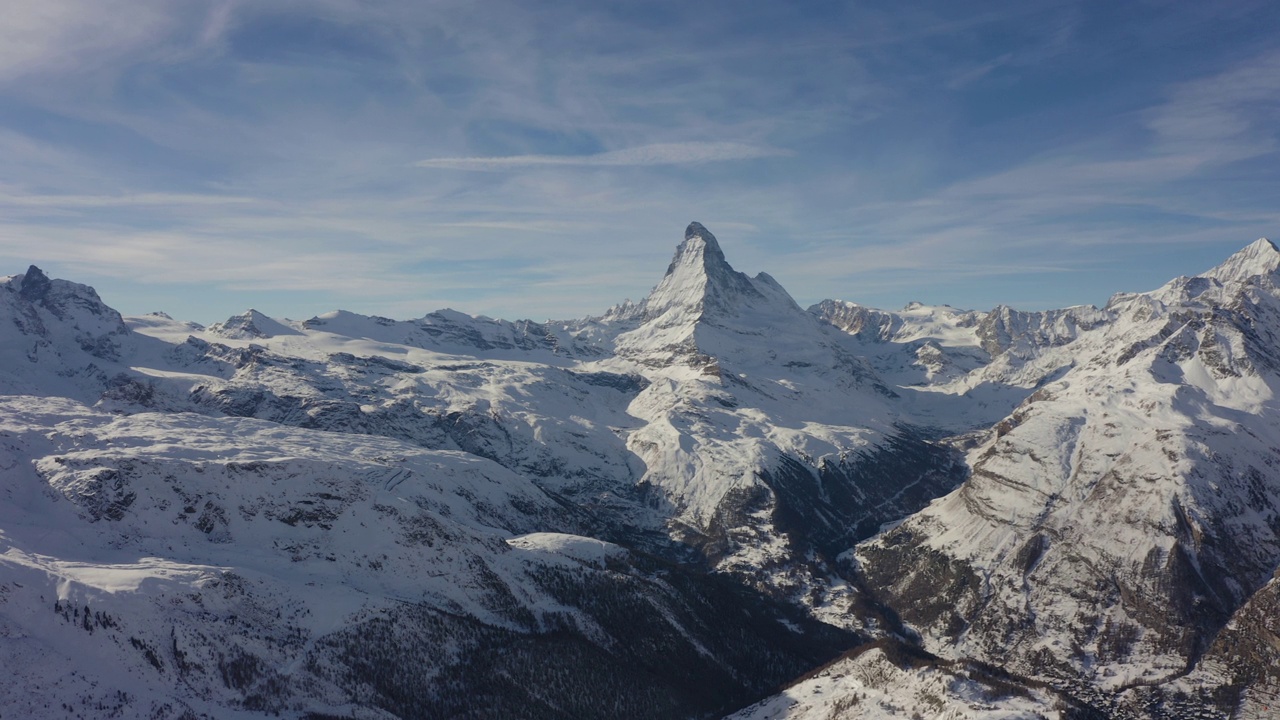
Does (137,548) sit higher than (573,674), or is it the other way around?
(137,548)

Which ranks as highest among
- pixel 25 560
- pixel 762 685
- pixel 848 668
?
pixel 25 560

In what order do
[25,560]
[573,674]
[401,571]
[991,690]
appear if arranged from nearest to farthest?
1. [991,690]
2. [25,560]
3. [573,674]
4. [401,571]

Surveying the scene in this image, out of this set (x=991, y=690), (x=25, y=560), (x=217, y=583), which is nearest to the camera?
(x=991, y=690)

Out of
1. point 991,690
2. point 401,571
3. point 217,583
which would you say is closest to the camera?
point 991,690

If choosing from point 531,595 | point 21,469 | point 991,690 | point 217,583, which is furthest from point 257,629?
point 991,690

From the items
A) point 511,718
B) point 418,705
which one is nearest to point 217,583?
point 418,705

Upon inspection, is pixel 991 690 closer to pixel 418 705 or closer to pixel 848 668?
pixel 848 668

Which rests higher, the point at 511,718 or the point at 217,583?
the point at 217,583

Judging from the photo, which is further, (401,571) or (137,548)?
(401,571)

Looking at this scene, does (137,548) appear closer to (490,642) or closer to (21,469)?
(21,469)
